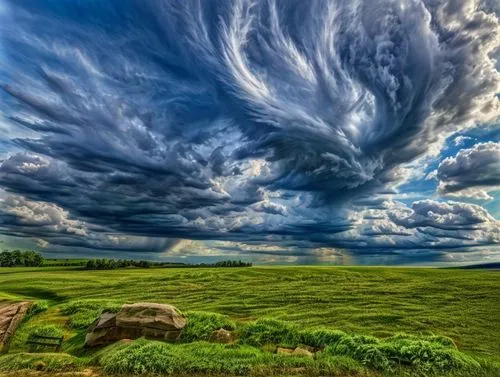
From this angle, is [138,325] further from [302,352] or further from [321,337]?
[321,337]

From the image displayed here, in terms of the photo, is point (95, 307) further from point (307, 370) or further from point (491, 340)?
point (491, 340)

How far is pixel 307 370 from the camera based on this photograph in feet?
52.0

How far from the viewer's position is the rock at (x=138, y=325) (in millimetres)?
21844

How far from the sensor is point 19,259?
12094 centimetres

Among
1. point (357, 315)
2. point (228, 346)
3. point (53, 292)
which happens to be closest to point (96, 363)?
point (228, 346)

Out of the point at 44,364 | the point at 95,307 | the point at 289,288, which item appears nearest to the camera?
the point at 44,364

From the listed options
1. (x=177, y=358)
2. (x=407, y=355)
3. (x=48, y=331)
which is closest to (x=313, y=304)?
(x=407, y=355)

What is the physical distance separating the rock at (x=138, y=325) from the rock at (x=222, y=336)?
2.14m

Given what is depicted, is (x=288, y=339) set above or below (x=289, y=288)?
below

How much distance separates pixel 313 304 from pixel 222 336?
11392 mm

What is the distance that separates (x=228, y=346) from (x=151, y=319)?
18.1 ft

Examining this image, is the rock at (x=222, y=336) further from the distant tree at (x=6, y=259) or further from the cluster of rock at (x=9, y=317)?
the distant tree at (x=6, y=259)

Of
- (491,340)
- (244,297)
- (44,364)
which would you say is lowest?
(44,364)

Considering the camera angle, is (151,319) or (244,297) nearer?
(151,319)
